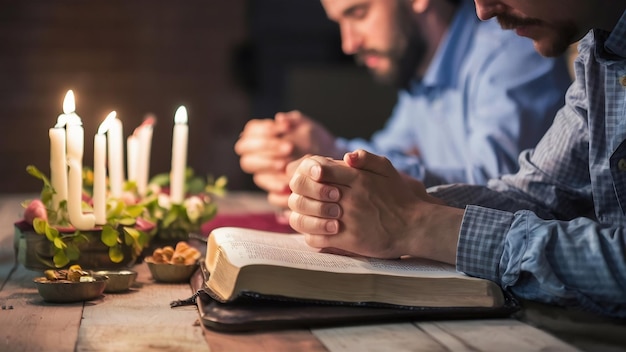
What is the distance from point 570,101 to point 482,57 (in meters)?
0.79

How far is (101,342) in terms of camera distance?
0.93m

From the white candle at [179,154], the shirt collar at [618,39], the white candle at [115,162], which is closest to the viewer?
the shirt collar at [618,39]

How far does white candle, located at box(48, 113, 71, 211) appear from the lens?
4.13 feet

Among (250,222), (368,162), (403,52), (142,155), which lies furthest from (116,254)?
(403,52)

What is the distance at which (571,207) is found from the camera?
1.44 metres

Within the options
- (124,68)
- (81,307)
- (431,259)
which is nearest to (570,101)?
(431,259)

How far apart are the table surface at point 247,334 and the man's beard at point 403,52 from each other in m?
1.68

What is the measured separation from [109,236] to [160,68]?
134 inches

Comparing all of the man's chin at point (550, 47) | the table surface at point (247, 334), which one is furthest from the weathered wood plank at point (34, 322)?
the man's chin at point (550, 47)

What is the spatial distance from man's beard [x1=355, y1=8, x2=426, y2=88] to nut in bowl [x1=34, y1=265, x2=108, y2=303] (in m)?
1.69

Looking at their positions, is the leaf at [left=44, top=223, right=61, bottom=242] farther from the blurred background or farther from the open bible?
the blurred background

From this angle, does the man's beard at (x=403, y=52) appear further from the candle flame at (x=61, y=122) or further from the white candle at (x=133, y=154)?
the candle flame at (x=61, y=122)

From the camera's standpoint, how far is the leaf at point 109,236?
1273 millimetres

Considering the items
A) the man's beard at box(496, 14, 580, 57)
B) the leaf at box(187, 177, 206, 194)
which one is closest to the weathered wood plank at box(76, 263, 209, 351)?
the man's beard at box(496, 14, 580, 57)
